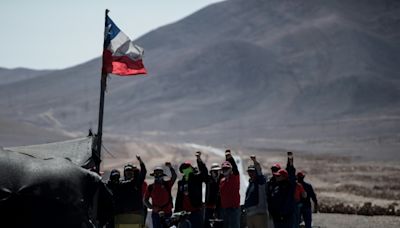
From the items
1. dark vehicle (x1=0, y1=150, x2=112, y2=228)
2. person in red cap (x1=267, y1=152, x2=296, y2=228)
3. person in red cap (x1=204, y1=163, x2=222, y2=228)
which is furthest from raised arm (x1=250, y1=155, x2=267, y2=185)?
dark vehicle (x1=0, y1=150, x2=112, y2=228)

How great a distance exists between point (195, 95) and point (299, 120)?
145ft

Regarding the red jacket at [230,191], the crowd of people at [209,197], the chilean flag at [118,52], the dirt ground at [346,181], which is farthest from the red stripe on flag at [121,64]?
the dirt ground at [346,181]

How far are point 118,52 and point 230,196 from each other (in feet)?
12.1

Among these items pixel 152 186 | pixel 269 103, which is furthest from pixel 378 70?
pixel 152 186

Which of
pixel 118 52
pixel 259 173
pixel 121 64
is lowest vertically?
pixel 259 173

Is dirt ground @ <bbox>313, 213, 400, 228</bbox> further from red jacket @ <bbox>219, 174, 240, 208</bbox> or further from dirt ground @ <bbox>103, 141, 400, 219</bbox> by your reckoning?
red jacket @ <bbox>219, 174, 240, 208</bbox>

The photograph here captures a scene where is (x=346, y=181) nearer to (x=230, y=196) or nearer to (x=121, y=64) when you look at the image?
(x=121, y=64)

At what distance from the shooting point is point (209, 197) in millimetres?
12211

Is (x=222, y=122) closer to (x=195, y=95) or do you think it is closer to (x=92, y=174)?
(x=195, y=95)

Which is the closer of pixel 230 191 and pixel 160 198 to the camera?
pixel 230 191

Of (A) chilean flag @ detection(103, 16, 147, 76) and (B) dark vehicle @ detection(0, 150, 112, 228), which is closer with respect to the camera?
(B) dark vehicle @ detection(0, 150, 112, 228)

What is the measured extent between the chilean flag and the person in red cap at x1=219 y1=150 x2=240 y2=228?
3111 millimetres

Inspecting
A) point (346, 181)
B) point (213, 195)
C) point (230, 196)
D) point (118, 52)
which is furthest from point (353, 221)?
point (346, 181)

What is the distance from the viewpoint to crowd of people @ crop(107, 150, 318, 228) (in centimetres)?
1116
